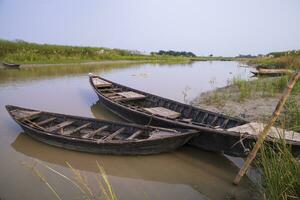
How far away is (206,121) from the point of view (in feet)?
21.6

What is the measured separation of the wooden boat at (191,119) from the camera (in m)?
4.64

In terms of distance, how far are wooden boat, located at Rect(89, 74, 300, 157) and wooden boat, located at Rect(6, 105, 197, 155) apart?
431 millimetres

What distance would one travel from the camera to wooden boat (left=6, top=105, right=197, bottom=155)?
520 cm

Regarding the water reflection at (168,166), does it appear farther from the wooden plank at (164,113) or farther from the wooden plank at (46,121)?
the wooden plank at (164,113)

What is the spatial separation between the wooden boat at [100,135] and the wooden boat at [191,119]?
0.43 metres

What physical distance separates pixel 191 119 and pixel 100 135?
2.42m

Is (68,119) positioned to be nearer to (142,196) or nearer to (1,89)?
(142,196)

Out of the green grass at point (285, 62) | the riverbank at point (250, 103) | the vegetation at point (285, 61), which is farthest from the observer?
the vegetation at point (285, 61)

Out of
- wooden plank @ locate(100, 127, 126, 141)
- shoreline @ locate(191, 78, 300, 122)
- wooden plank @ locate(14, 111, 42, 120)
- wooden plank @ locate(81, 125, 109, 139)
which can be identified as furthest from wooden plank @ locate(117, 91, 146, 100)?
wooden plank @ locate(14, 111, 42, 120)

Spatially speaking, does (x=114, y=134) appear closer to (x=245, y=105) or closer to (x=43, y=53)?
(x=245, y=105)

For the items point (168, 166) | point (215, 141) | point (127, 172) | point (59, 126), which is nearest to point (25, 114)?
point (59, 126)

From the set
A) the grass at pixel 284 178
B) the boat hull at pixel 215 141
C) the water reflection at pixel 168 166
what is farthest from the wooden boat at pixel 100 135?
the grass at pixel 284 178

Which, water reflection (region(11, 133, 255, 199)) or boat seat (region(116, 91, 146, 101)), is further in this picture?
boat seat (region(116, 91, 146, 101))

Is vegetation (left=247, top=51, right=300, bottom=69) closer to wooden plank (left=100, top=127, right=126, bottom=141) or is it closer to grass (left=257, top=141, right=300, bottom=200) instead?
grass (left=257, top=141, right=300, bottom=200)
